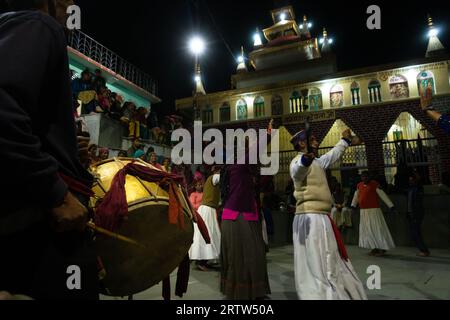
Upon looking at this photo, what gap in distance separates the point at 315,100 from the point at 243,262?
1443cm

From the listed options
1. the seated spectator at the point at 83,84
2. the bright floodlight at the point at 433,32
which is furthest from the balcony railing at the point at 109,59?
the bright floodlight at the point at 433,32

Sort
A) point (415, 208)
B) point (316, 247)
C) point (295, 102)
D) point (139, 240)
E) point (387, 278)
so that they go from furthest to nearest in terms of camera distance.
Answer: point (295, 102) < point (415, 208) < point (387, 278) < point (316, 247) < point (139, 240)

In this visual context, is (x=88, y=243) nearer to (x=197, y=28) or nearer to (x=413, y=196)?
(x=413, y=196)

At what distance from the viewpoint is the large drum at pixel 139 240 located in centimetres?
199

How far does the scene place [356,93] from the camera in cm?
1587

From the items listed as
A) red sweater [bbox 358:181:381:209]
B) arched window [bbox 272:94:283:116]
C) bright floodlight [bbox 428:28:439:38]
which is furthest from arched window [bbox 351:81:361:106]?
red sweater [bbox 358:181:381:209]

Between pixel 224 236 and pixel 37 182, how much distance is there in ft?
11.8

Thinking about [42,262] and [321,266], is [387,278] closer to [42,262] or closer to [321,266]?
[321,266]

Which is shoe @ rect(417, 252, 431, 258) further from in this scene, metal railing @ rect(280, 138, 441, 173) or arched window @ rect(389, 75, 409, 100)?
arched window @ rect(389, 75, 409, 100)

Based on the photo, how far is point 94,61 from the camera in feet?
41.3

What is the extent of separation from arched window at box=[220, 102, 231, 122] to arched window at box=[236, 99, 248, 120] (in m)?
0.67

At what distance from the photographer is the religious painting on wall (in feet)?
60.0

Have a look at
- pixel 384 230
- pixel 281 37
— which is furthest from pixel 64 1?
pixel 281 37

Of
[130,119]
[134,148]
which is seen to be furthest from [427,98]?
[130,119]
